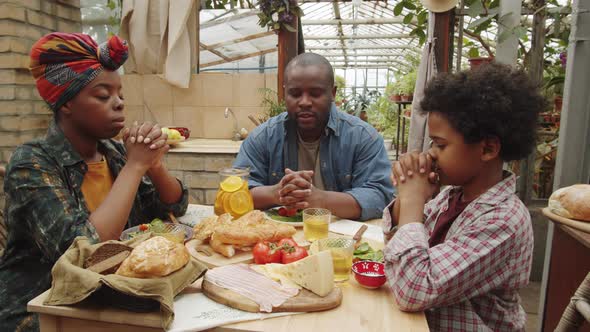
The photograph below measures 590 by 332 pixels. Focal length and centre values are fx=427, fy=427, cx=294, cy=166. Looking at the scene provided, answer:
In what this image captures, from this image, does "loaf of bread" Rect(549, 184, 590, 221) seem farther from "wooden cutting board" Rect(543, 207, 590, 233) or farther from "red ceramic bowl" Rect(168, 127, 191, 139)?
"red ceramic bowl" Rect(168, 127, 191, 139)

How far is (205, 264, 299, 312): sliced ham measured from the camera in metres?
1.28

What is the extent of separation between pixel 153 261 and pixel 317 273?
0.50 m

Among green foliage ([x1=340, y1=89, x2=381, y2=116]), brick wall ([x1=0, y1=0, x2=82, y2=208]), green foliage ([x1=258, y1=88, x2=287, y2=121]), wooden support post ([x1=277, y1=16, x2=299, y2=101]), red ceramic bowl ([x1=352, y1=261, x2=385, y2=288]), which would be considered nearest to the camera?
red ceramic bowl ([x1=352, y1=261, x2=385, y2=288])

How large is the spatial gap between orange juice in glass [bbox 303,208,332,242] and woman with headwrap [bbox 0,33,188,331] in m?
0.73

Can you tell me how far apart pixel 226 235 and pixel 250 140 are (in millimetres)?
1224

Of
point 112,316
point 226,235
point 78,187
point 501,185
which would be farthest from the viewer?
point 78,187

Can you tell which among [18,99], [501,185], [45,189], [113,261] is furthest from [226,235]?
[18,99]

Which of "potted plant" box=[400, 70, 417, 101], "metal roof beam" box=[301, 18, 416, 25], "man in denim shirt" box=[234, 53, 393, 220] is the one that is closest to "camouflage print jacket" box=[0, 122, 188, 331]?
"man in denim shirt" box=[234, 53, 393, 220]

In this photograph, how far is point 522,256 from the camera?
4.47 ft

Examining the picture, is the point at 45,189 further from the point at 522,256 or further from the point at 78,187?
the point at 522,256

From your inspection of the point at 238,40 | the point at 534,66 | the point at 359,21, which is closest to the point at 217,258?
the point at 534,66

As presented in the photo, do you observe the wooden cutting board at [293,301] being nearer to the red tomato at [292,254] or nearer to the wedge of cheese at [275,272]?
the wedge of cheese at [275,272]

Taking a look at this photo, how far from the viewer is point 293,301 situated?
1.28m

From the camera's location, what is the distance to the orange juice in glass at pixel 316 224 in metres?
1.78
